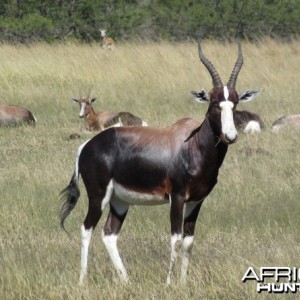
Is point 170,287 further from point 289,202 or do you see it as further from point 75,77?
point 75,77

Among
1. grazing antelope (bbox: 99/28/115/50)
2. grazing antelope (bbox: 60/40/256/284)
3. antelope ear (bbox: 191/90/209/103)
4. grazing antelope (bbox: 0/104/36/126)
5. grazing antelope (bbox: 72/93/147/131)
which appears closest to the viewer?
grazing antelope (bbox: 60/40/256/284)

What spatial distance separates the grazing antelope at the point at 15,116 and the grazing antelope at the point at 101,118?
3.15 feet

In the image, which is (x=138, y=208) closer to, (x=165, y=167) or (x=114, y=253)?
(x=114, y=253)


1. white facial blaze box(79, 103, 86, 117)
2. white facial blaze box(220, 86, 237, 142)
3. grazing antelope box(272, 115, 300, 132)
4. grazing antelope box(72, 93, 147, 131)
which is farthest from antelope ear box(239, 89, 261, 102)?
white facial blaze box(79, 103, 86, 117)

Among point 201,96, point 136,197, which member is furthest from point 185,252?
point 201,96

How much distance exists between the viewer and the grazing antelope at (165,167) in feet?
22.2

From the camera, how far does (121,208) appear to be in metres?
7.37

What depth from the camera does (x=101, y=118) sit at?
1692 cm

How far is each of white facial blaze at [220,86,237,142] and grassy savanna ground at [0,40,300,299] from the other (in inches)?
39.0

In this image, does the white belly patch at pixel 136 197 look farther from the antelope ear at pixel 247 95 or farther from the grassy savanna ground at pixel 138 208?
the antelope ear at pixel 247 95

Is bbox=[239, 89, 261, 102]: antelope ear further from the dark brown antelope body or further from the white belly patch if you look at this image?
the dark brown antelope body

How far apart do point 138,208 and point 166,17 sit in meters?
23.3

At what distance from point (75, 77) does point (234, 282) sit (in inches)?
605

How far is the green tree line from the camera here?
30047 millimetres
